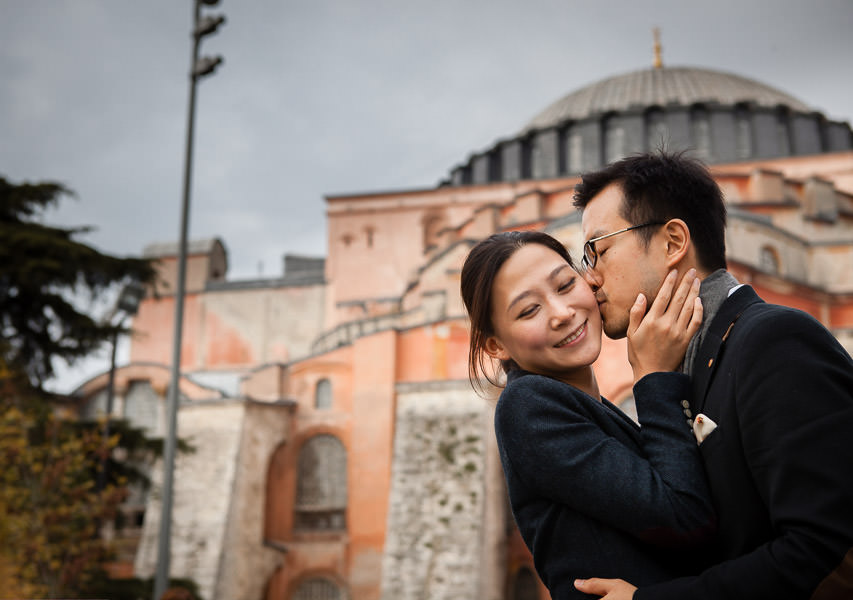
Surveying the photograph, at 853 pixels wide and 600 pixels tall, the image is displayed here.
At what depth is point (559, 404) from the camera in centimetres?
198

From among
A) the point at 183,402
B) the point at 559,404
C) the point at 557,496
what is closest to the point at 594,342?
the point at 559,404

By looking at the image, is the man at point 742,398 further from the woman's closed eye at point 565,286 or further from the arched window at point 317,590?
the arched window at point 317,590

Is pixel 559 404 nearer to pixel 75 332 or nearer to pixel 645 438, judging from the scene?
pixel 645 438

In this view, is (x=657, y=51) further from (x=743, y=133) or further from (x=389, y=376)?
(x=389, y=376)

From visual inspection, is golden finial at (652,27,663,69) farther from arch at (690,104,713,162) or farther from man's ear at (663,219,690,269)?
man's ear at (663,219,690,269)

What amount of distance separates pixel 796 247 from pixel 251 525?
51.9ft

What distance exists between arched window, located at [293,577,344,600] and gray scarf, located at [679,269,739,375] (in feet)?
64.4

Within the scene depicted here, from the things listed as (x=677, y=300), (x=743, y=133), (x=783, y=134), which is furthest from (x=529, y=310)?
(x=783, y=134)

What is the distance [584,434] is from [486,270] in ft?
1.85

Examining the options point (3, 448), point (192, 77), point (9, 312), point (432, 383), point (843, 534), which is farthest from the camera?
point (432, 383)

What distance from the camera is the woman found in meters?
1.81

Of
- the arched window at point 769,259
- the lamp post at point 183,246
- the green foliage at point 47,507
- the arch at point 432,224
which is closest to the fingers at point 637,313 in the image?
the lamp post at point 183,246

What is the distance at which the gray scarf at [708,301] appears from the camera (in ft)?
6.64

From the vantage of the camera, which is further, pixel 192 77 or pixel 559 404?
pixel 192 77
